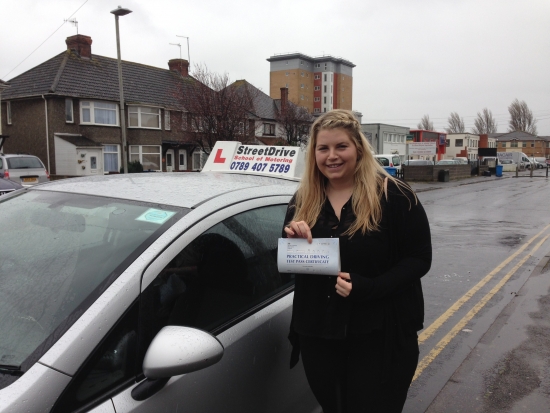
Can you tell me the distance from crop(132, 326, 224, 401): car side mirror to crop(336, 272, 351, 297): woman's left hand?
21.4 inches

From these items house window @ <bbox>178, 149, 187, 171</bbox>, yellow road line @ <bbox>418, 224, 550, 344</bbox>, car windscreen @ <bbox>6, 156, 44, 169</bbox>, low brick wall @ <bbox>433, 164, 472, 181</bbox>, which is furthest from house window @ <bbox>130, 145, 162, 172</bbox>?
yellow road line @ <bbox>418, 224, 550, 344</bbox>

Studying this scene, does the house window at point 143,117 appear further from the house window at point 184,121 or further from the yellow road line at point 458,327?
the yellow road line at point 458,327

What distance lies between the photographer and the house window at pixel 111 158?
32.8 meters

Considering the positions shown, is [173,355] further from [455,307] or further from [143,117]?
[143,117]

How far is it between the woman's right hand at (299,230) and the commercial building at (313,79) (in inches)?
4075

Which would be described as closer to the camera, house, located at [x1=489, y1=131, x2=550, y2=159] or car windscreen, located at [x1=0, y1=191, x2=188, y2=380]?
car windscreen, located at [x1=0, y1=191, x2=188, y2=380]

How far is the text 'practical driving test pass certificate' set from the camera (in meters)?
2.03

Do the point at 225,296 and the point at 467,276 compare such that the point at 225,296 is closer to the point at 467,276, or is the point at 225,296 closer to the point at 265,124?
the point at 467,276

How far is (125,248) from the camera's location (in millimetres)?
1954

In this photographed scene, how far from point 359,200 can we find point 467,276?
20.2ft

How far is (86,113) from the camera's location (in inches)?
1270

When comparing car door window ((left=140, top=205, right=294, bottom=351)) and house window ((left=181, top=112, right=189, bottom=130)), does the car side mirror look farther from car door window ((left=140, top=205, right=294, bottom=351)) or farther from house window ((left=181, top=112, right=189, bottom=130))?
house window ((left=181, top=112, right=189, bottom=130))

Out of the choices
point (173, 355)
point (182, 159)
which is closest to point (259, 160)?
point (173, 355)

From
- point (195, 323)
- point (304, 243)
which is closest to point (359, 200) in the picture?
point (304, 243)
